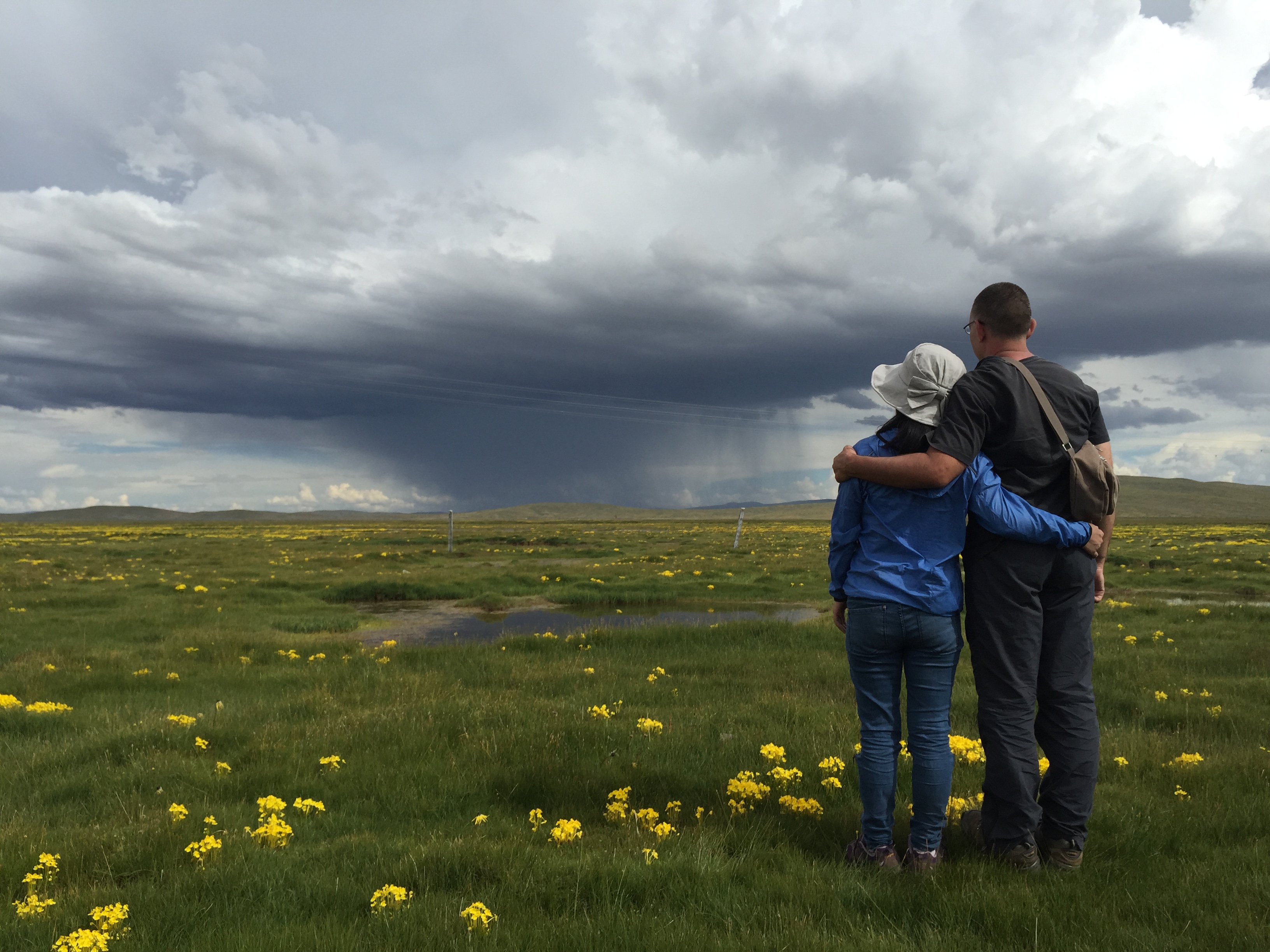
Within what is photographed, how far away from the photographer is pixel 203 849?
15.8 feet

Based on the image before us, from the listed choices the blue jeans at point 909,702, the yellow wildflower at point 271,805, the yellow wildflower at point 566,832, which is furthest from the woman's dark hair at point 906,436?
the yellow wildflower at point 271,805

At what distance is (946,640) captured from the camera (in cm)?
437

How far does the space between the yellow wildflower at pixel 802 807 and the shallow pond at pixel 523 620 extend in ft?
36.4

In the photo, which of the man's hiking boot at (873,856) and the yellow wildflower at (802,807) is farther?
the yellow wildflower at (802,807)

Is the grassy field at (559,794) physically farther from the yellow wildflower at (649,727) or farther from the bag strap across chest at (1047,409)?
the bag strap across chest at (1047,409)

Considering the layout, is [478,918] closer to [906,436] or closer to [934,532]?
[934,532]

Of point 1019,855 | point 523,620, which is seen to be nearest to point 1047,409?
point 1019,855

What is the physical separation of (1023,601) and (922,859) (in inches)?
66.0

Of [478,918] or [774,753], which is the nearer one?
[478,918]

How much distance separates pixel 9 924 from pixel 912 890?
4.86m

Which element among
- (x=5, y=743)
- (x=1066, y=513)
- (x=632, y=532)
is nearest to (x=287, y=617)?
(x=5, y=743)

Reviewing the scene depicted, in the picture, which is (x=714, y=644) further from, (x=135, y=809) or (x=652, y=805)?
(x=135, y=809)

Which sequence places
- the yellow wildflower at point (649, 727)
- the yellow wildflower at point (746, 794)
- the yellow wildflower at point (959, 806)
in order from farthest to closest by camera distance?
1. the yellow wildflower at point (649, 727)
2. the yellow wildflower at point (746, 794)
3. the yellow wildflower at point (959, 806)

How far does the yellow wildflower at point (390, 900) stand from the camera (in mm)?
3943
